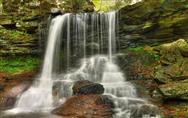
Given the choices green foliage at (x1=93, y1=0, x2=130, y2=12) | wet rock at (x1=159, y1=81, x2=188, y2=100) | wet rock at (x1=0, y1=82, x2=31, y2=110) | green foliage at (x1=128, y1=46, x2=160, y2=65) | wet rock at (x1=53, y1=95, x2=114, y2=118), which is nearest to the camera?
wet rock at (x1=53, y1=95, x2=114, y2=118)

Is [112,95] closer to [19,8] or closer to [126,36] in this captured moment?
[126,36]

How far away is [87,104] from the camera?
1438cm

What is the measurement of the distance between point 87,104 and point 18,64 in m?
8.57

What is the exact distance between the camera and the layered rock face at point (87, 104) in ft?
45.0

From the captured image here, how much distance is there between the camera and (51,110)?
15.0 metres

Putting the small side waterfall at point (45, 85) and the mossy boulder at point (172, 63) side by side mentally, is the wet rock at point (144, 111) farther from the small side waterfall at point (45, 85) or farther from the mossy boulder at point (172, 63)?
the small side waterfall at point (45, 85)

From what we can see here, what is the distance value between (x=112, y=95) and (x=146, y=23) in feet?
20.0

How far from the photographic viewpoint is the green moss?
21.6 m

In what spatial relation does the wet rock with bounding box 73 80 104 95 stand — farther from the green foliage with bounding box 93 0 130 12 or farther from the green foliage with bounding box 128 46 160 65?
the green foliage with bounding box 93 0 130 12

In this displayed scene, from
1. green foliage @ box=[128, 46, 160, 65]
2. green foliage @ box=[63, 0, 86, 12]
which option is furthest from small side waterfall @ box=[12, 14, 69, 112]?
green foliage @ box=[128, 46, 160, 65]

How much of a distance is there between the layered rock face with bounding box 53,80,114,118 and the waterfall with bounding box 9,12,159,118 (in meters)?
0.99

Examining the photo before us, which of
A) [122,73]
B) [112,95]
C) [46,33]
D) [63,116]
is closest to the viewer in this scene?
[63,116]

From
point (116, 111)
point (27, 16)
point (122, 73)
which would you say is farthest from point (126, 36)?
point (116, 111)

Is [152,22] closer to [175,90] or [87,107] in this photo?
[175,90]
